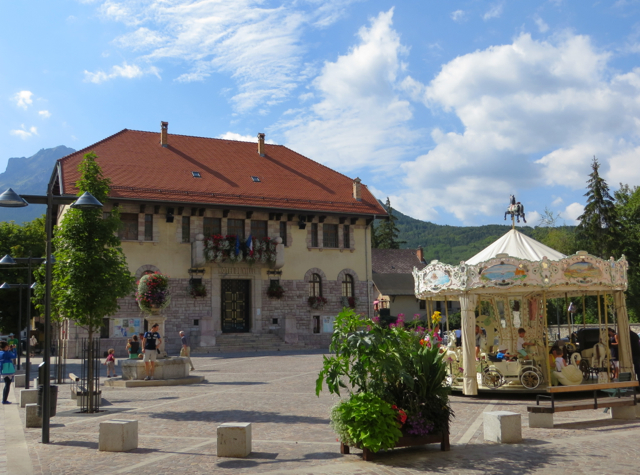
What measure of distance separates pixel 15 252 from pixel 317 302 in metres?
24.7

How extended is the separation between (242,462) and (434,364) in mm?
3075

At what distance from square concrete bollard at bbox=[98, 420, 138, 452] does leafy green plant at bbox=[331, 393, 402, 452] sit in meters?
3.25

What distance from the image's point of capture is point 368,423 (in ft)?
26.9

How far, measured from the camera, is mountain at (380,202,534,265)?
111500mm

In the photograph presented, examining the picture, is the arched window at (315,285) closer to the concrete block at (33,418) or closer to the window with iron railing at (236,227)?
the window with iron railing at (236,227)

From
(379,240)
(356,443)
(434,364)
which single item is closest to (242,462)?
(356,443)

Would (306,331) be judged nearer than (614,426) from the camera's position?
No

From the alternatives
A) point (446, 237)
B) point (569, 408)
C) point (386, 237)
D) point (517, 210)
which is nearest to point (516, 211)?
point (517, 210)

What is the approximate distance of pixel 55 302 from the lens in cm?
1479

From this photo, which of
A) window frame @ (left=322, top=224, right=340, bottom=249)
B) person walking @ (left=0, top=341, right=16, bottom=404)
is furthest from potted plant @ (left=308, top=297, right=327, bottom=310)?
person walking @ (left=0, top=341, right=16, bottom=404)

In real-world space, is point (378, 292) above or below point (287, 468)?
above

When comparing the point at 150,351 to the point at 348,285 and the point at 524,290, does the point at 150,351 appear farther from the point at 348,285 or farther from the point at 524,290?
the point at 348,285

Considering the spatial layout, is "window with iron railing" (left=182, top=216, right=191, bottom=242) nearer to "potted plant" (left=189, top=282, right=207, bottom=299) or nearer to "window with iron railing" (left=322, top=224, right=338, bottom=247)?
"potted plant" (left=189, top=282, right=207, bottom=299)

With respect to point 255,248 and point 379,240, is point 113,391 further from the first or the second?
point 379,240
